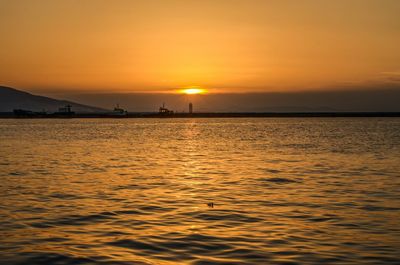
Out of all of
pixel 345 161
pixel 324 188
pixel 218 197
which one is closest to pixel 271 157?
pixel 345 161

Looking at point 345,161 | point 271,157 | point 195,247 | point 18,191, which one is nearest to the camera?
point 195,247

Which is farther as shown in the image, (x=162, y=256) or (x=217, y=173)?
(x=217, y=173)

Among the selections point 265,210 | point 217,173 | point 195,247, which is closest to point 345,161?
point 217,173

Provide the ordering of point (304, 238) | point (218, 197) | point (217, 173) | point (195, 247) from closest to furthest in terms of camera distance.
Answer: point (195, 247), point (304, 238), point (218, 197), point (217, 173)

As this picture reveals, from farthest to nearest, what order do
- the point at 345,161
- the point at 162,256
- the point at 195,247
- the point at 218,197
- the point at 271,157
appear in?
the point at 271,157 < the point at 345,161 < the point at 218,197 < the point at 195,247 < the point at 162,256

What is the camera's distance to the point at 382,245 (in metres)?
12.6

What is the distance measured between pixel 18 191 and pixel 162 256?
40.5 ft

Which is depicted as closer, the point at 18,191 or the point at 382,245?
the point at 382,245

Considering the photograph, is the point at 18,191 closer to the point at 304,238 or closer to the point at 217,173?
the point at 217,173

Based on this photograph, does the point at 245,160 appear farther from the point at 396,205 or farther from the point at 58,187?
the point at 396,205

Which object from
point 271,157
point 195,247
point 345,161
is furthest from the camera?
point 271,157

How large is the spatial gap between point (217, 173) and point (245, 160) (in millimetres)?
8733

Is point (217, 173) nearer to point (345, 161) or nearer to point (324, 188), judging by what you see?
point (324, 188)

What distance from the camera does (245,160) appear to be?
37.4 metres
